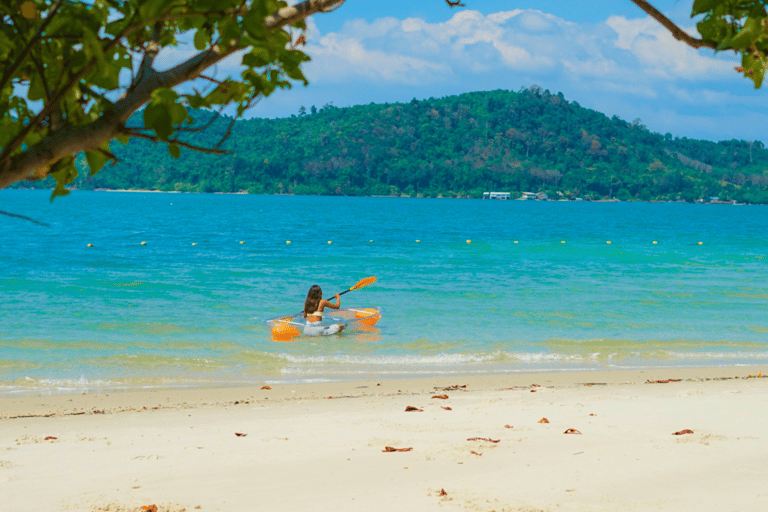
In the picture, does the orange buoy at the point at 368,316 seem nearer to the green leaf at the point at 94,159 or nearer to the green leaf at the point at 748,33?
the green leaf at the point at 94,159

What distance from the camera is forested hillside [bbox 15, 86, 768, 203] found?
151625mm

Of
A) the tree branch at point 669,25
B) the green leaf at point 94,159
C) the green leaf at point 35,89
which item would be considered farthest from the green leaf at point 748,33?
the green leaf at point 35,89

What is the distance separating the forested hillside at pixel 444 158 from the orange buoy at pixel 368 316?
136108 millimetres

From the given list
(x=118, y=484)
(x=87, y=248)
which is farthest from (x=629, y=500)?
(x=87, y=248)

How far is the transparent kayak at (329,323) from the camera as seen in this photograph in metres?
13.2

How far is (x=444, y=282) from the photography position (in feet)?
73.4

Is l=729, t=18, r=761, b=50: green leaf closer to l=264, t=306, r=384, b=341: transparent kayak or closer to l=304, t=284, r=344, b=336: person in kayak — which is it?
l=264, t=306, r=384, b=341: transparent kayak

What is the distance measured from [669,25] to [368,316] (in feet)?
40.2

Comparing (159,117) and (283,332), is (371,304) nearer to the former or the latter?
(283,332)

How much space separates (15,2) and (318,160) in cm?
15413

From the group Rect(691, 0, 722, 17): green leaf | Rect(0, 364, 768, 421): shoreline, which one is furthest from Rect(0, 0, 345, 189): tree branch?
Rect(0, 364, 768, 421): shoreline

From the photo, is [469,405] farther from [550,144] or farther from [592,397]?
[550,144]

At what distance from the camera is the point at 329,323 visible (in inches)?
533

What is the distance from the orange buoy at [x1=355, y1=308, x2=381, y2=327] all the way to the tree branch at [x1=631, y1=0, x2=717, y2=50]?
1206cm
